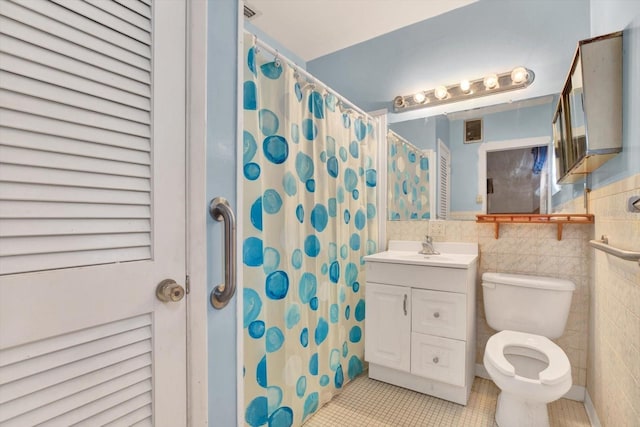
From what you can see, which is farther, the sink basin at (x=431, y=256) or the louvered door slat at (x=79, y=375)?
the sink basin at (x=431, y=256)

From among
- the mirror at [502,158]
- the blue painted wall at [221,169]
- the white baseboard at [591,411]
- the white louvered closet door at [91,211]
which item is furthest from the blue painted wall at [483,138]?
the white louvered closet door at [91,211]

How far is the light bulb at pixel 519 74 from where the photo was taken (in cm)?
202

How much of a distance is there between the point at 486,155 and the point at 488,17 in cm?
98

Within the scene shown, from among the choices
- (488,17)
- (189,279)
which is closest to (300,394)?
(189,279)

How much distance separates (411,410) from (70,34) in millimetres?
2206

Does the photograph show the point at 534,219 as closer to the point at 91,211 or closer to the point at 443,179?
the point at 443,179

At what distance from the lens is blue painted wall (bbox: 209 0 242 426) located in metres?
0.92

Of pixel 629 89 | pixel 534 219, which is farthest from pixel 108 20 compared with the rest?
pixel 534 219

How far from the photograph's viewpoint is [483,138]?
2.20 metres

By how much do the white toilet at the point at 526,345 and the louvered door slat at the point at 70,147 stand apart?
68.4 inches

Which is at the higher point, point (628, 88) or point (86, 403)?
point (628, 88)

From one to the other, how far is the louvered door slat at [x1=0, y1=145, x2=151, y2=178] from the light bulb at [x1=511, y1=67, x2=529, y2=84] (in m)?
2.30

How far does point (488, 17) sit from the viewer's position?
2.15 meters

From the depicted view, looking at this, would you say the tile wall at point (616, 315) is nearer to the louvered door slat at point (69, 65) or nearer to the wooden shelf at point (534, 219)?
the wooden shelf at point (534, 219)
